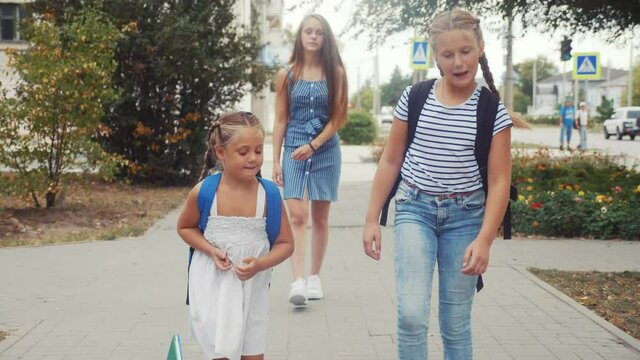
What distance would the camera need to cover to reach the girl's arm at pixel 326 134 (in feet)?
19.3

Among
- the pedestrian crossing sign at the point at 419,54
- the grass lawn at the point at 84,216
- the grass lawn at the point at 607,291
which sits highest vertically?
the pedestrian crossing sign at the point at 419,54

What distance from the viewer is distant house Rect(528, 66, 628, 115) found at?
12804cm

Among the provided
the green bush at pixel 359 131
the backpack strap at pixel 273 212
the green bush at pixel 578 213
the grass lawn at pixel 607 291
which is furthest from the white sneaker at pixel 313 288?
the green bush at pixel 359 131

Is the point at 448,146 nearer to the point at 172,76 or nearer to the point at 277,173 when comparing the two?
the point at 277,173

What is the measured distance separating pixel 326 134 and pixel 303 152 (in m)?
0.19

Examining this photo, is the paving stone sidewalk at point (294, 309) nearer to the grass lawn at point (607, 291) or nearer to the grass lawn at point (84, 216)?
the grass lawn at point (607, 291)

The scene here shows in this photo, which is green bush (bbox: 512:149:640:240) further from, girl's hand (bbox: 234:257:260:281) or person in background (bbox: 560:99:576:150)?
person in background (bbox: 560:99:576:150)

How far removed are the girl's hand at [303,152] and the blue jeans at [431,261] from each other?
7.02 feet

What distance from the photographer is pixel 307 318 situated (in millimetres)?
5805

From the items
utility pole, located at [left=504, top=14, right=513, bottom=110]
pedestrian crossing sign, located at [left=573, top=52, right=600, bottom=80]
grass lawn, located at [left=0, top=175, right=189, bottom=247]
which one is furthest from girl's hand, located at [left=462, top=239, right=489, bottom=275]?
pedestrian crossing sign, located at [left=573, top=52, right=600, bottom=80]

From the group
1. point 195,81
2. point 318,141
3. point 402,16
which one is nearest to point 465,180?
point 318,141

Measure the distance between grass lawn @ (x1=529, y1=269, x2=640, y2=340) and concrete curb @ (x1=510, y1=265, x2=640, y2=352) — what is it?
100mm

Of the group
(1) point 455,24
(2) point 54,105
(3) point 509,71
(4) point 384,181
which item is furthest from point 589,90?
(1) point 455,24

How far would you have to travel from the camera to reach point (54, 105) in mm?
11117
